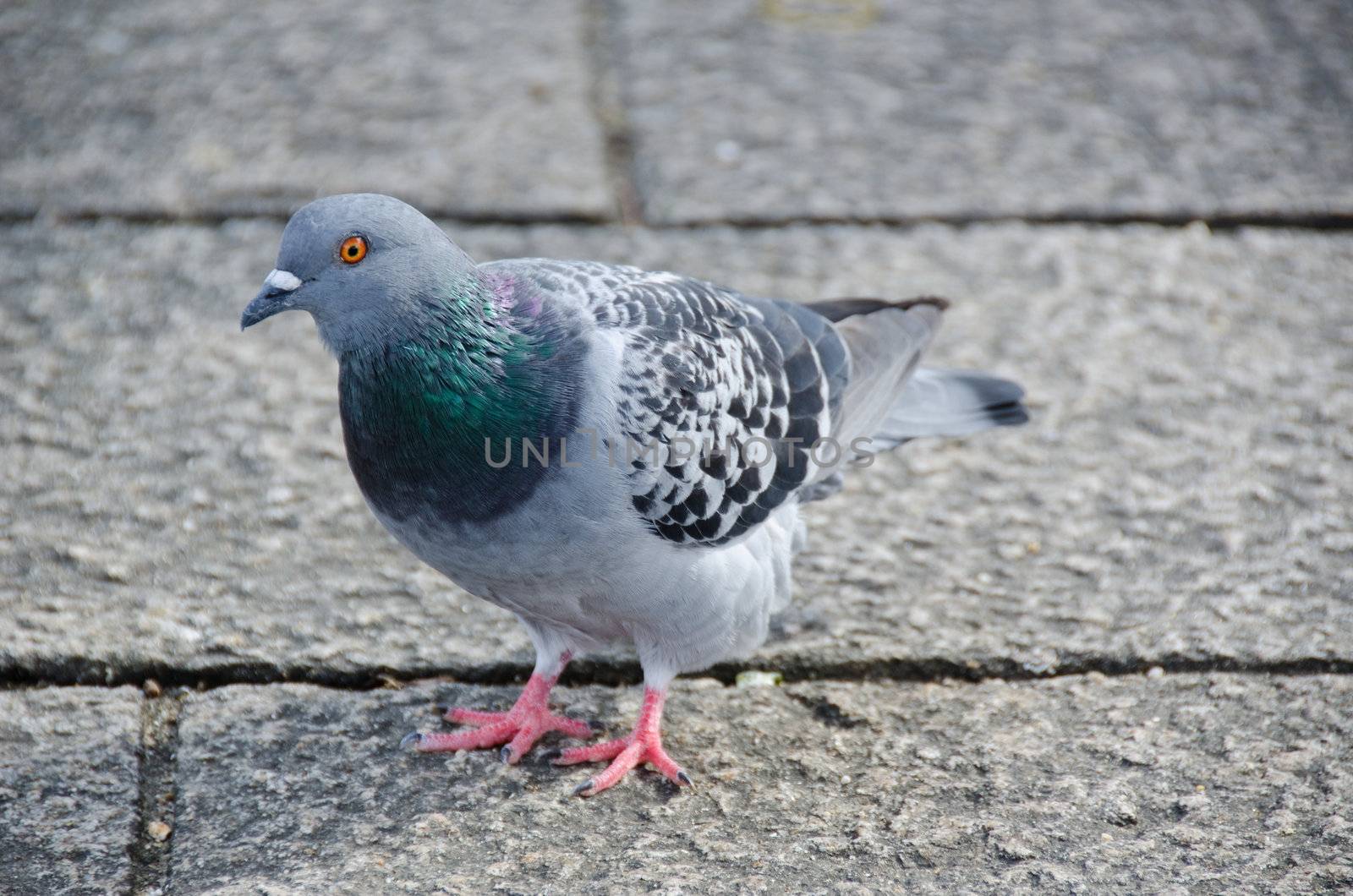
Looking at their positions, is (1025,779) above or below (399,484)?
below

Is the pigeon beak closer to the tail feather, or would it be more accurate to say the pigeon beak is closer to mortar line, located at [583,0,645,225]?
the tail feather

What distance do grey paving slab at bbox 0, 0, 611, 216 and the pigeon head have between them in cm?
229

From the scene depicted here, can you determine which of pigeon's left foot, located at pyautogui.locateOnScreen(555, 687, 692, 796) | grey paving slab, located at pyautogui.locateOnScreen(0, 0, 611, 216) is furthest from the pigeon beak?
grey paving slab, located at pyautogui.locateOnScreen(0, 0, 611, 216)

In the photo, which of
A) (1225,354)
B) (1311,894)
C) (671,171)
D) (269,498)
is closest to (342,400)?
(269,498)

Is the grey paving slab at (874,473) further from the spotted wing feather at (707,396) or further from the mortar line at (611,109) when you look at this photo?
the spotted wing feather at (707,396)

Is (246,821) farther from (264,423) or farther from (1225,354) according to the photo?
(1225,354)

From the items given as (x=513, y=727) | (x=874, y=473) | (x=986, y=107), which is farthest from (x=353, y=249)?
(x=986, y=107)

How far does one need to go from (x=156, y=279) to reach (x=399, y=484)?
2.41 m

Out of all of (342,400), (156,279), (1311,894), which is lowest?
(1311,894)

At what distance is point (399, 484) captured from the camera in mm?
2752

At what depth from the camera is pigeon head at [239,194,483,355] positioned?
2707 mm

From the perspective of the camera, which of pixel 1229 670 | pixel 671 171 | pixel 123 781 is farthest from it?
pixel 671 171

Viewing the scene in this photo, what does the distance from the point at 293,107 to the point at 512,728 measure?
3.48 m

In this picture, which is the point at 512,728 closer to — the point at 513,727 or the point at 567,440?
the point at 513,727
